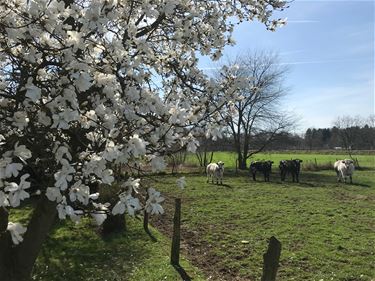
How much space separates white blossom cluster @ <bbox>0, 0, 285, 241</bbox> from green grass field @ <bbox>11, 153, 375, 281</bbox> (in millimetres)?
6542

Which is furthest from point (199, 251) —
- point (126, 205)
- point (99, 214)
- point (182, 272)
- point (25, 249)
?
point (126, 205)

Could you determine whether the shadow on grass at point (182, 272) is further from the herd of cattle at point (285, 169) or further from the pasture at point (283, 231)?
the herd of cattle at point (285, 169)

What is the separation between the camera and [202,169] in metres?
41.2

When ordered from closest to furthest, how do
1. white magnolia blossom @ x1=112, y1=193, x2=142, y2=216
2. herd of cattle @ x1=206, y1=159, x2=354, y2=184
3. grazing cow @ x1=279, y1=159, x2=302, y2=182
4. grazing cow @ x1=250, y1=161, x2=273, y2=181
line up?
white magnolia blossom @ x1=112, y1=193, x2=142, y2=216, herd of cattle @ x1=206, y1=159, x2=354, y2=184, grazing cow @ x1=279, y1=159, x2=302, y2=182, grazing cow @ x1=250, y1=161, x2=273, y2=181

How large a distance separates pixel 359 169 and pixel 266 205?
103 feet

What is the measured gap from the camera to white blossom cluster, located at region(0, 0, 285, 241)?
3.83 m

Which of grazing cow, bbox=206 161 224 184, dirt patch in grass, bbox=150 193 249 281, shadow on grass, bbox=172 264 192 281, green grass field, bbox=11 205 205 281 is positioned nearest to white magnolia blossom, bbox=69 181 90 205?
green grass field, bbox=11 205 205 281

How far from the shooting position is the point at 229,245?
43.7 ft

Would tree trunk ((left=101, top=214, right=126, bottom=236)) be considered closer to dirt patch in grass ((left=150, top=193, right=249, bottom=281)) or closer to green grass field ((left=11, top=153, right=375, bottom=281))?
green grass field ((left=11, top=153, right=375, bottom=281))

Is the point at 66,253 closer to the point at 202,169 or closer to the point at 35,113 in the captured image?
the point at 35,113

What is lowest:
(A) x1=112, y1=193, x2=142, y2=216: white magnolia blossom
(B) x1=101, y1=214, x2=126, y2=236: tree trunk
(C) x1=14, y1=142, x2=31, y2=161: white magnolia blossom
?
(B) x1=101, y1=214, x2=126, y2=236: tree trunk

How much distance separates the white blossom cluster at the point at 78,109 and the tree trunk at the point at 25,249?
1.34m

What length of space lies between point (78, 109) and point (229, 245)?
10.2 meters

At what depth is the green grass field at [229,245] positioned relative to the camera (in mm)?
11016
